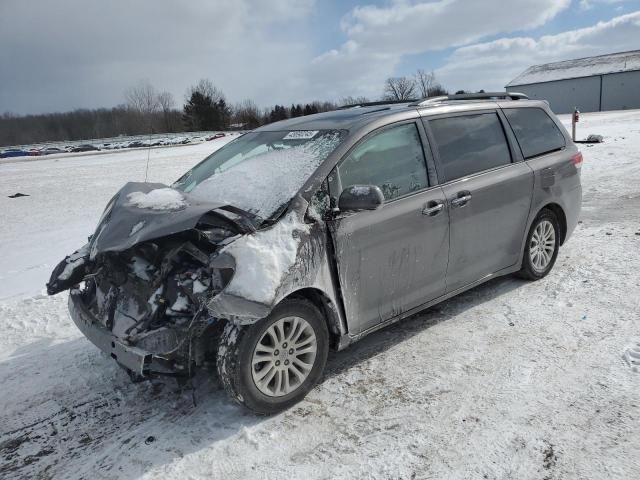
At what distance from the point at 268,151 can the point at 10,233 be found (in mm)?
7587

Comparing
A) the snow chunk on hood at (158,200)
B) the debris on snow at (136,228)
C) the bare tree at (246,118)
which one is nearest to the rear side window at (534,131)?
the snow chunk on hood at (158,200)

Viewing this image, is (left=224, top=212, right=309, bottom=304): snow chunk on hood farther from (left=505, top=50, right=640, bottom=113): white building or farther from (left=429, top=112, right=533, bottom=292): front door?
(left=505, top=50, right=640, bottom=113): white building

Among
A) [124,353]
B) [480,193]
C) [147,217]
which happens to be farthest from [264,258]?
[480,193]

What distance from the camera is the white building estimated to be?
202ft

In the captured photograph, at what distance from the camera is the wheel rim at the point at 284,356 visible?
10.4ft

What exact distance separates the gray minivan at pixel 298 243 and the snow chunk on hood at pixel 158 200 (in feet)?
0.05

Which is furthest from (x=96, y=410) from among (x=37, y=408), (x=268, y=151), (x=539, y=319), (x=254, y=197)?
(x=539, y=319)

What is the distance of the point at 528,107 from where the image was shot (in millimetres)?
5160

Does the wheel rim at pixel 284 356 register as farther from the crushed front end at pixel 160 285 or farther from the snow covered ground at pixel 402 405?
the crushed front end at pixel 160 285

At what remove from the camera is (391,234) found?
369 cm

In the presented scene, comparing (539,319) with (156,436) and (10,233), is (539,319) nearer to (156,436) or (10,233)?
(156,436)

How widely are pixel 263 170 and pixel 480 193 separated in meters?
1.83

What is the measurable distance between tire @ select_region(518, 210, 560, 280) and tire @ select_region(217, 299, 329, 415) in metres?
2.59

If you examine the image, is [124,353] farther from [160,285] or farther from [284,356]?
[284,356]
